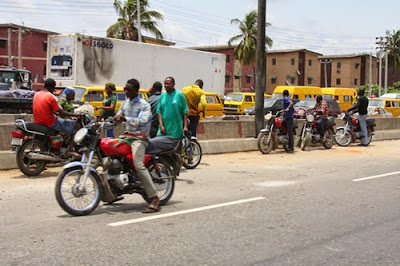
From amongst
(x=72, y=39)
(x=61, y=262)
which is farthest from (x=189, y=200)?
(x=72, y=39)

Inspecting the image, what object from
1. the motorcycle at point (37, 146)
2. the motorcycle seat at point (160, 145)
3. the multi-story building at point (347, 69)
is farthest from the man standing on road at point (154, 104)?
the multi-story building at point (347, 69)

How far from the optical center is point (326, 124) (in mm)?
16266

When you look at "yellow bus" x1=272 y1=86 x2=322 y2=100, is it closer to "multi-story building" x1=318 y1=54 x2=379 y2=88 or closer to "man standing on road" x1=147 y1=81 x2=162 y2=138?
"man standing on road" x1=147 y1=81 x2=162 y2=138

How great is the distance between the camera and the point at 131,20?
1816 inches

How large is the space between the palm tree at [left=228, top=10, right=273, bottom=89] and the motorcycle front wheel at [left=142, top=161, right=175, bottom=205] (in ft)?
174

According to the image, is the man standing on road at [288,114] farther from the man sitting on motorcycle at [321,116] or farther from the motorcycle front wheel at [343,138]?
the motorcycle front wheel at [343,138]

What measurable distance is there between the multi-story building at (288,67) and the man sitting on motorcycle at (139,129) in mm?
58841

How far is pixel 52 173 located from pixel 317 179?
17.3 ft

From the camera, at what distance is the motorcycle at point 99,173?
618 cm

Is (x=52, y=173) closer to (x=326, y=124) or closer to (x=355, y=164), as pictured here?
(x=355, y=164)

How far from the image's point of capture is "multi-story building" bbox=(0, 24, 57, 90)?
158 feet

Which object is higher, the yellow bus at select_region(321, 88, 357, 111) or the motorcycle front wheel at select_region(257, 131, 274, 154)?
the yellow bus at select_region(321, 88, 357, 111)

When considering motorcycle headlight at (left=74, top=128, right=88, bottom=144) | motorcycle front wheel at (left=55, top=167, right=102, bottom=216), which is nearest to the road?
motorcycle front wheel at (left=55, top=167, right=102, bottom=216)

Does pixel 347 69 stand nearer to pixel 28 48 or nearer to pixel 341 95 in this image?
pixel 341 95
